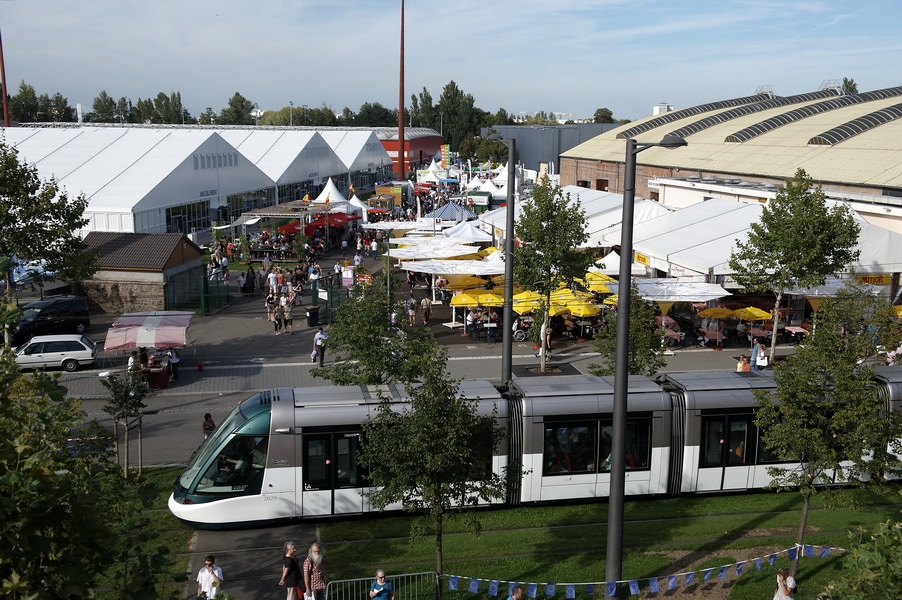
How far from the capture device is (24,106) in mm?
126438

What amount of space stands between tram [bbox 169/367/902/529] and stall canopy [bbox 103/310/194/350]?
372 inches

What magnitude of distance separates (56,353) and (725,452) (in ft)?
63.1

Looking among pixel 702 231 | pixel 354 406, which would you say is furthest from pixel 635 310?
pixel 702 231

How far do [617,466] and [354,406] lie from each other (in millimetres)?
5044

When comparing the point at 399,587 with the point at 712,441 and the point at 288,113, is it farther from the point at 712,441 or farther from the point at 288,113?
the point at 288,113

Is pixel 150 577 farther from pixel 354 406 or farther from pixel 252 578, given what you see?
pixel 354 406

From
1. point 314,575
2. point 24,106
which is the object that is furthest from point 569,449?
point 24,106

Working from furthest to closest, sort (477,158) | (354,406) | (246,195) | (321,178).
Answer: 1. (477,158)
2. (321,178)
3. (246,195)
4. (354,406)

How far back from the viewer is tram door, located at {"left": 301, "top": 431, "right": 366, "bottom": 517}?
1387cm

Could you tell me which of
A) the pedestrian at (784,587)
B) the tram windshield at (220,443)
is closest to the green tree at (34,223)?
the tram windshield at (220,443)

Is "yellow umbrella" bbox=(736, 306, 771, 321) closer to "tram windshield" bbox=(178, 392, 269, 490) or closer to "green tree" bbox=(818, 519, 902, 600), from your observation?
"tram windshield" bbox=(178, 392, 269, 490)

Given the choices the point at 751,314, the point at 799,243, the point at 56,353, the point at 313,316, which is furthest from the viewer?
the point at 313,316

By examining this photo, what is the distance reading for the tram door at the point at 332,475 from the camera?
45.5ft

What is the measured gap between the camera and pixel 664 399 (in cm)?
1485
